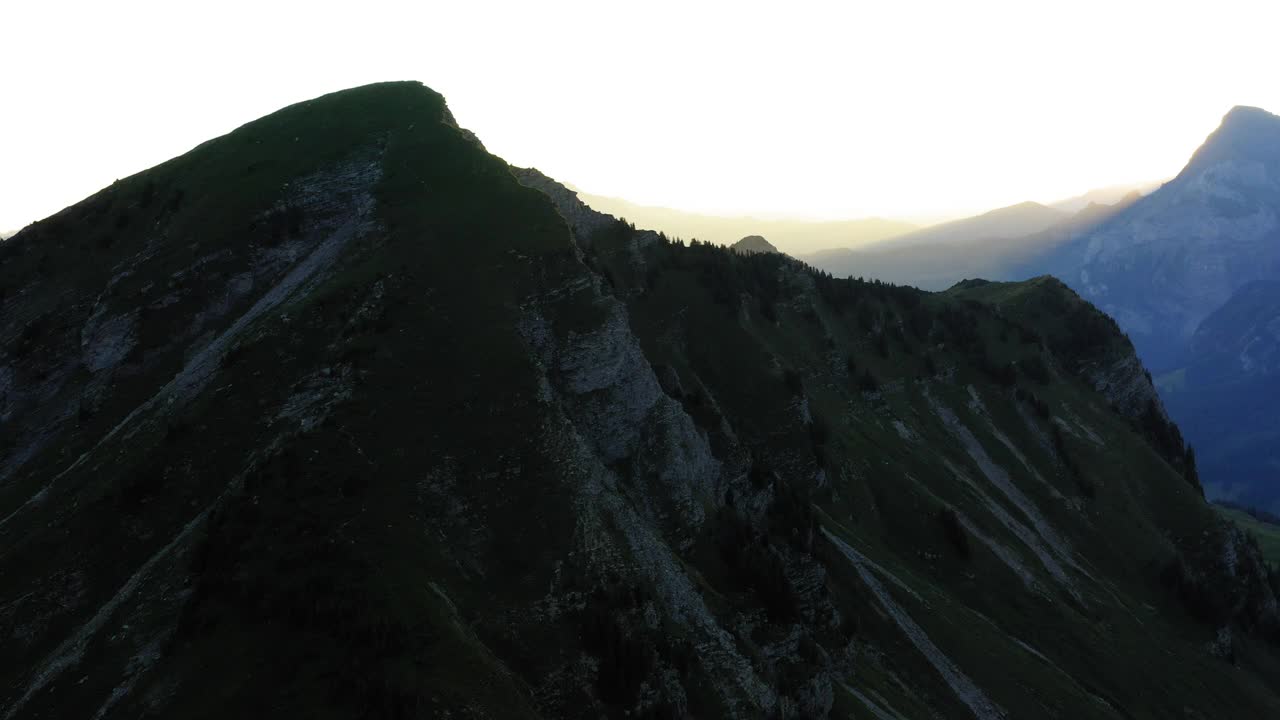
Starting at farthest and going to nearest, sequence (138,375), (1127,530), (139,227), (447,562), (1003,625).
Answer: (1127,530) < (1003,625) < (139,227) < (138,375) < (447,562)

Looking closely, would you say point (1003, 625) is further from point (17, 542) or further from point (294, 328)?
point (17, 542)

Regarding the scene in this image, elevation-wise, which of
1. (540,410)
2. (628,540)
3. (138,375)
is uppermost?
(138,375)

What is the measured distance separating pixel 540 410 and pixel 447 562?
11.7 metres

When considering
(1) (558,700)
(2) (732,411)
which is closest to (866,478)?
(2) (732,411)

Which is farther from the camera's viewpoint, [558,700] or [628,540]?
[628,540]

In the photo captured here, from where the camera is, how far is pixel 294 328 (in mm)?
48938

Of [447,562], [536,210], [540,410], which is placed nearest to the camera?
[447,562]

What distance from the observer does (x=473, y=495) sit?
4019 cm

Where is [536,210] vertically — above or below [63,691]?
above

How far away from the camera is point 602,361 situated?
53031 mm

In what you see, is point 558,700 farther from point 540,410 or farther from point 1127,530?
point 1127,530

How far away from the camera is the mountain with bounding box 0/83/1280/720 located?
105ft

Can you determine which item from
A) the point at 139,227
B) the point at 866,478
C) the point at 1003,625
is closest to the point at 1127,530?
the point at 1003,625

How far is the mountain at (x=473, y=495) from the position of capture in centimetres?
3186
